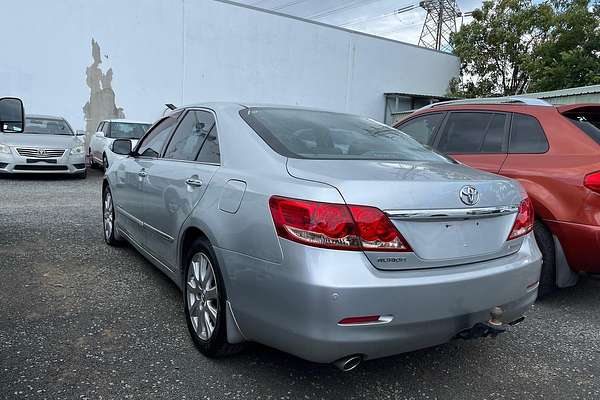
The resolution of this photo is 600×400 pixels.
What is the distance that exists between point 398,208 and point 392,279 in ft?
1.00

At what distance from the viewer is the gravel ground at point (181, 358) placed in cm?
239

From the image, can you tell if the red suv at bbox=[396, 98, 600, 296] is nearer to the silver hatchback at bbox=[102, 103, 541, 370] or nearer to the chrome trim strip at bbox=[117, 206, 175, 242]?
the silver hatchback at bbox=[102, 103, 541, 370]

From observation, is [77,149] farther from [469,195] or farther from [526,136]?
[469,195]

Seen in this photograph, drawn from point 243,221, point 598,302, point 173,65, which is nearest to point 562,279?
point 598,302

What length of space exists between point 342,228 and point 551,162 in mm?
2430

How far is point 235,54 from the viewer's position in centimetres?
1606

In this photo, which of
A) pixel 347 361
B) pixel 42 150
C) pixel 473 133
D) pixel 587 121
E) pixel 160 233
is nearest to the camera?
pixel 347 361

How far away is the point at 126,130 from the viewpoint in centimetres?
1200

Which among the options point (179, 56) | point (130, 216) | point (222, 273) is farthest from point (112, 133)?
point (222, 273)

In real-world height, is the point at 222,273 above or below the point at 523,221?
below

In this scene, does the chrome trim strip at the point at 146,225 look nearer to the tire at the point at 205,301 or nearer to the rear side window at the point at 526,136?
the tire at the point at 205,301

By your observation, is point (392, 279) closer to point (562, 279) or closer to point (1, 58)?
point (562, 279)

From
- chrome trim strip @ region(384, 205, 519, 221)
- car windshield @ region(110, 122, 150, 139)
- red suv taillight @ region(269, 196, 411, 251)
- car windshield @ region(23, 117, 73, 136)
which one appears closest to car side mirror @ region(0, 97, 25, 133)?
red suv taillight @ region(269, 196, 411, 251)

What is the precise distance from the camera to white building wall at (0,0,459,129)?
1291 cm
